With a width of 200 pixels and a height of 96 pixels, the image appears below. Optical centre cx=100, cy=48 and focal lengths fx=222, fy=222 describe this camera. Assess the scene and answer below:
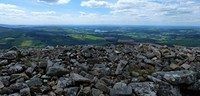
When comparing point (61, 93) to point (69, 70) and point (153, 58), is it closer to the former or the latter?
point (69, 70)

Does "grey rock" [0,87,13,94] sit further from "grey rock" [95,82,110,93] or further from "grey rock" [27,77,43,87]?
"grey rock" [95,82,110,93]

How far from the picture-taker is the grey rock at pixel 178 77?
1009 centimetres

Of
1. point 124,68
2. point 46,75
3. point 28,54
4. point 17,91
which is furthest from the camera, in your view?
point 28,54

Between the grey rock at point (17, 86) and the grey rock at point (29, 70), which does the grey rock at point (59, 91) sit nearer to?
the grey rock at point (17, 86)

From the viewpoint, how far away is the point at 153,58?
1338cm

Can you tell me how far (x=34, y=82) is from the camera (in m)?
9.46

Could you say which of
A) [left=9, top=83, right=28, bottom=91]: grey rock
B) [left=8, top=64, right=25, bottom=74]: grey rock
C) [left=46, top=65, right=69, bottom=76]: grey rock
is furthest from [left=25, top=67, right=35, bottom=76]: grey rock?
[left=9, top=83, right=28, bottom=91]: grey rock

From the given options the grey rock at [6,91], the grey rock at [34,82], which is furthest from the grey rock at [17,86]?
the grey rock at [34,82]

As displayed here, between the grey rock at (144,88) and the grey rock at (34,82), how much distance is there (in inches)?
153

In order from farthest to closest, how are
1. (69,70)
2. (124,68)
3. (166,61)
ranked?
1. (166,61)
2. (124,68)
3. (69,70)

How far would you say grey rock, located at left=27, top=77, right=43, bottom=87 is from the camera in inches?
368

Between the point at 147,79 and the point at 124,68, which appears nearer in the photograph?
the point at 147,79

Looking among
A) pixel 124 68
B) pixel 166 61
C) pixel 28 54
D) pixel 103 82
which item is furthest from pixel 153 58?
pixel 28 54

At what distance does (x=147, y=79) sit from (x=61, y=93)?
4091 mm
